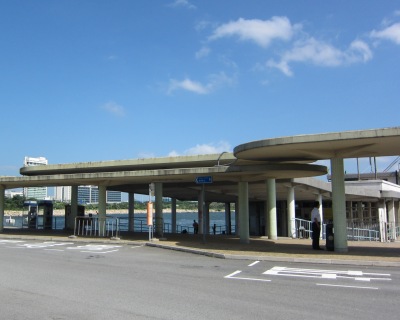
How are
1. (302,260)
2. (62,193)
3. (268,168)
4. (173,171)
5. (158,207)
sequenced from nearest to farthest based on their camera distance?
(302,260) < (268,168) < (173,171) < (158,207) < (62,193)

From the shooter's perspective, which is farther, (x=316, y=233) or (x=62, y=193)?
(x=62, y=193)

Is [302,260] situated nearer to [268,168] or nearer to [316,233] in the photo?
[316,233]

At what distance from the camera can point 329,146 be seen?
14828 mm

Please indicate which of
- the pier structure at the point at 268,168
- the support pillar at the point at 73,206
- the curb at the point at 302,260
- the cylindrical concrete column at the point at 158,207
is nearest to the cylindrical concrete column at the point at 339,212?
the pier structure at the point at 268,168

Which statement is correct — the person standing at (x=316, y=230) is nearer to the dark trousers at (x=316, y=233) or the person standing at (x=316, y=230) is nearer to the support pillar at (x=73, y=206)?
the dark trousers at (x=316, y=233)

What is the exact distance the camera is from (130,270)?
1168 centimetres

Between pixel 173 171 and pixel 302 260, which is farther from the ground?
pixel 173 171

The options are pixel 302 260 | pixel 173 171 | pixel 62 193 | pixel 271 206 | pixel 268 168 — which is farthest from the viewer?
pixel 62 193

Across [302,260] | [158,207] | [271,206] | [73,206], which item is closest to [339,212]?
[302,260]

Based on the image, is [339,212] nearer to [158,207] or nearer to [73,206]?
[158,207]

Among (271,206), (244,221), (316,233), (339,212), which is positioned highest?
(271,206)

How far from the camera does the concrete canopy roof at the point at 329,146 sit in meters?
13.2

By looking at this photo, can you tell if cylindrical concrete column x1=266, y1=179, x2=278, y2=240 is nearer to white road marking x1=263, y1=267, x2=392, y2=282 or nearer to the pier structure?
the pier structure

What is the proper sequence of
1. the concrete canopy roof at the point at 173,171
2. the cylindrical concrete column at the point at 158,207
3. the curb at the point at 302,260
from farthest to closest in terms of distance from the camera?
the cylindrical concrete column at the point at 158,207
the concrete canopy roof at the point at 173,171
the curb at the point at 302,260
